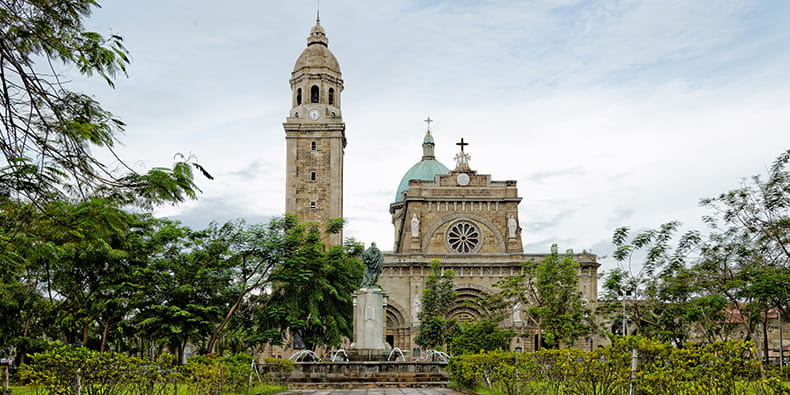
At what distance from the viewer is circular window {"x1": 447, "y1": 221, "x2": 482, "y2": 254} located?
164ft

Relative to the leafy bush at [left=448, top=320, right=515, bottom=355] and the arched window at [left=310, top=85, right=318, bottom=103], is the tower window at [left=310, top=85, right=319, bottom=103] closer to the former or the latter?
the arched window at [left=310, top=85, right=318, bottom=103]

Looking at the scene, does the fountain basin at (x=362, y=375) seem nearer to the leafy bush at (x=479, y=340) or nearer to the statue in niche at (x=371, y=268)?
the statue in niche at (x=371, y=268)

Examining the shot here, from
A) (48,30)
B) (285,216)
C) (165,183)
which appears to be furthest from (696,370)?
(285,216)

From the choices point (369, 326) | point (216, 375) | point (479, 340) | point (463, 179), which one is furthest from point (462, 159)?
point (216, 375)

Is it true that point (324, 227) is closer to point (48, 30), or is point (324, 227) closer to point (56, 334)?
point (56, 334)

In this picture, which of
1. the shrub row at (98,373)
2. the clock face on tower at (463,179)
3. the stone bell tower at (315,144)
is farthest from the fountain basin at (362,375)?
the clock face on tower at (463,179)

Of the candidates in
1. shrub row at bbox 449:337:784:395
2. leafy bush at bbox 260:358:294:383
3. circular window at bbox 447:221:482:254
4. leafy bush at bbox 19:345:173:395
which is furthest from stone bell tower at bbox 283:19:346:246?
leafy bush at bbox 19:345:173:395

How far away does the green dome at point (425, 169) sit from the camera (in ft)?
207

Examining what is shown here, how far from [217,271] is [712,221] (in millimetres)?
18761

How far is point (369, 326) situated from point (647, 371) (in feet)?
44.7

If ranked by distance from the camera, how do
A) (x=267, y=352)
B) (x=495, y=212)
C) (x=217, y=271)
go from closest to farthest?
(x=217, y=271) < (x=267, y=352) < (x=495, y=212)

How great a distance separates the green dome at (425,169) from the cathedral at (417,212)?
36.2 ft

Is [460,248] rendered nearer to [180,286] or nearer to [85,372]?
[180,286]

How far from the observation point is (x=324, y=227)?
48.7 meters
